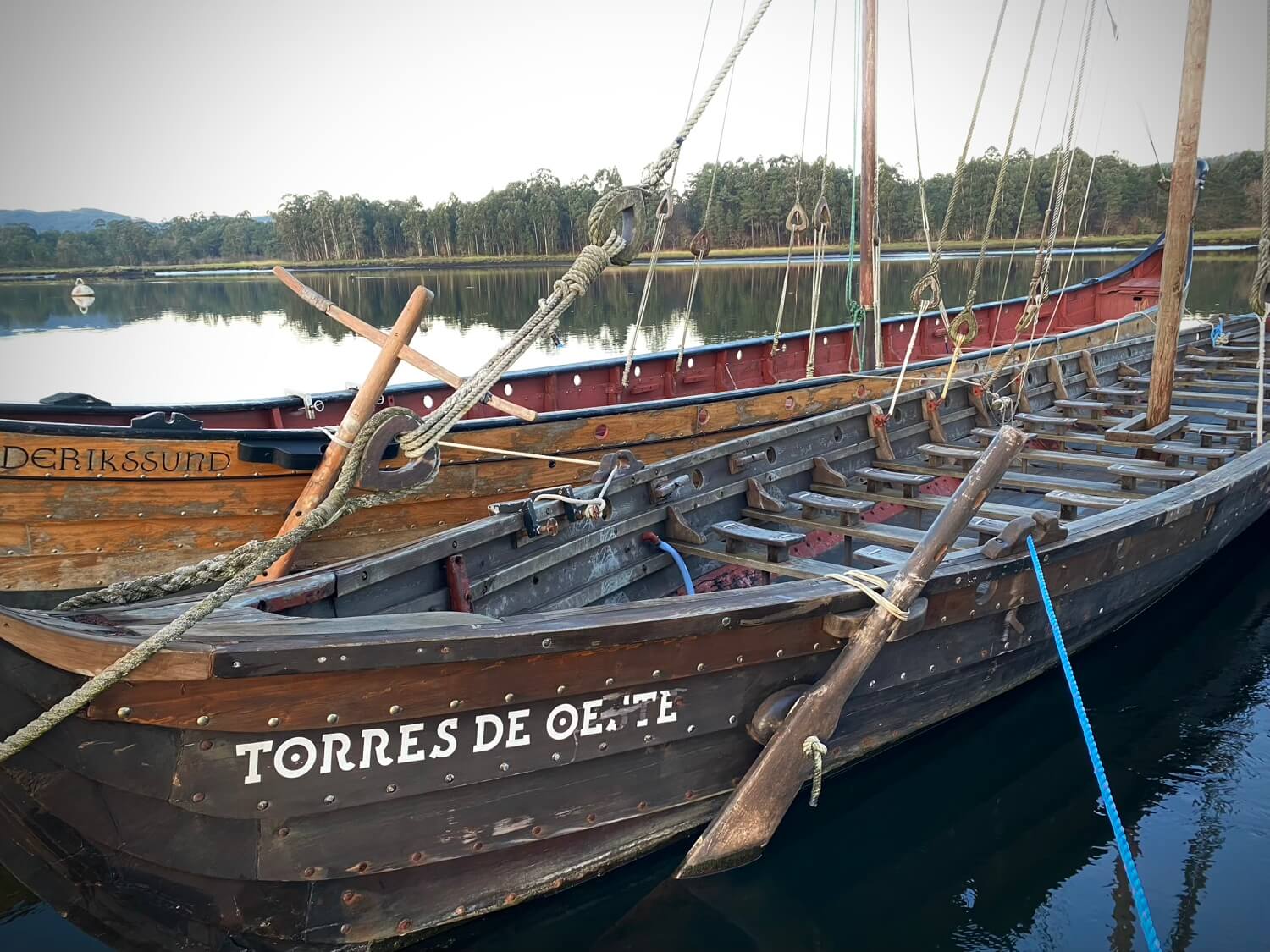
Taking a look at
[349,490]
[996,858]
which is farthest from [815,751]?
[349,490]

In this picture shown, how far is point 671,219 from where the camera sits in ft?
191

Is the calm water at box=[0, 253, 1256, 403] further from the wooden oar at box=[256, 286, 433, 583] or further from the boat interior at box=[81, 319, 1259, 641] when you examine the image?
the wooden oar at box=[256, 286, 433, 583]

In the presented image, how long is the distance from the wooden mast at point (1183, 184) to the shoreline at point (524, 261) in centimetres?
5421

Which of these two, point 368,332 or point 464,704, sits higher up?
point 368,332

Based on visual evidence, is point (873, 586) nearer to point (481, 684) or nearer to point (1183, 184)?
point (481, 684)

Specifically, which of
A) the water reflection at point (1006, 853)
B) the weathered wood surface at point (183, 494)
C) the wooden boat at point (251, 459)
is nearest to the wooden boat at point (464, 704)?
the water reflection at point (1006, 853)

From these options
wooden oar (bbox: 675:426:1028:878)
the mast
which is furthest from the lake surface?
the mast

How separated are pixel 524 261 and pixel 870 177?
258 feet

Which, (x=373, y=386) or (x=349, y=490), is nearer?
(x=349, y=490)

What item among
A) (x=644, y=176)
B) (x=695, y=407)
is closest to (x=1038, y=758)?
(x=644, y=176)

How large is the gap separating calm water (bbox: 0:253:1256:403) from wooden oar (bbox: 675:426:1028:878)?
1058cm

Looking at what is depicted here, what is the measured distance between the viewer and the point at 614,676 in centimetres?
333

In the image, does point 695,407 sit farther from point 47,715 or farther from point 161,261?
point 161,261

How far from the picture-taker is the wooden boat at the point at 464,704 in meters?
2.74
